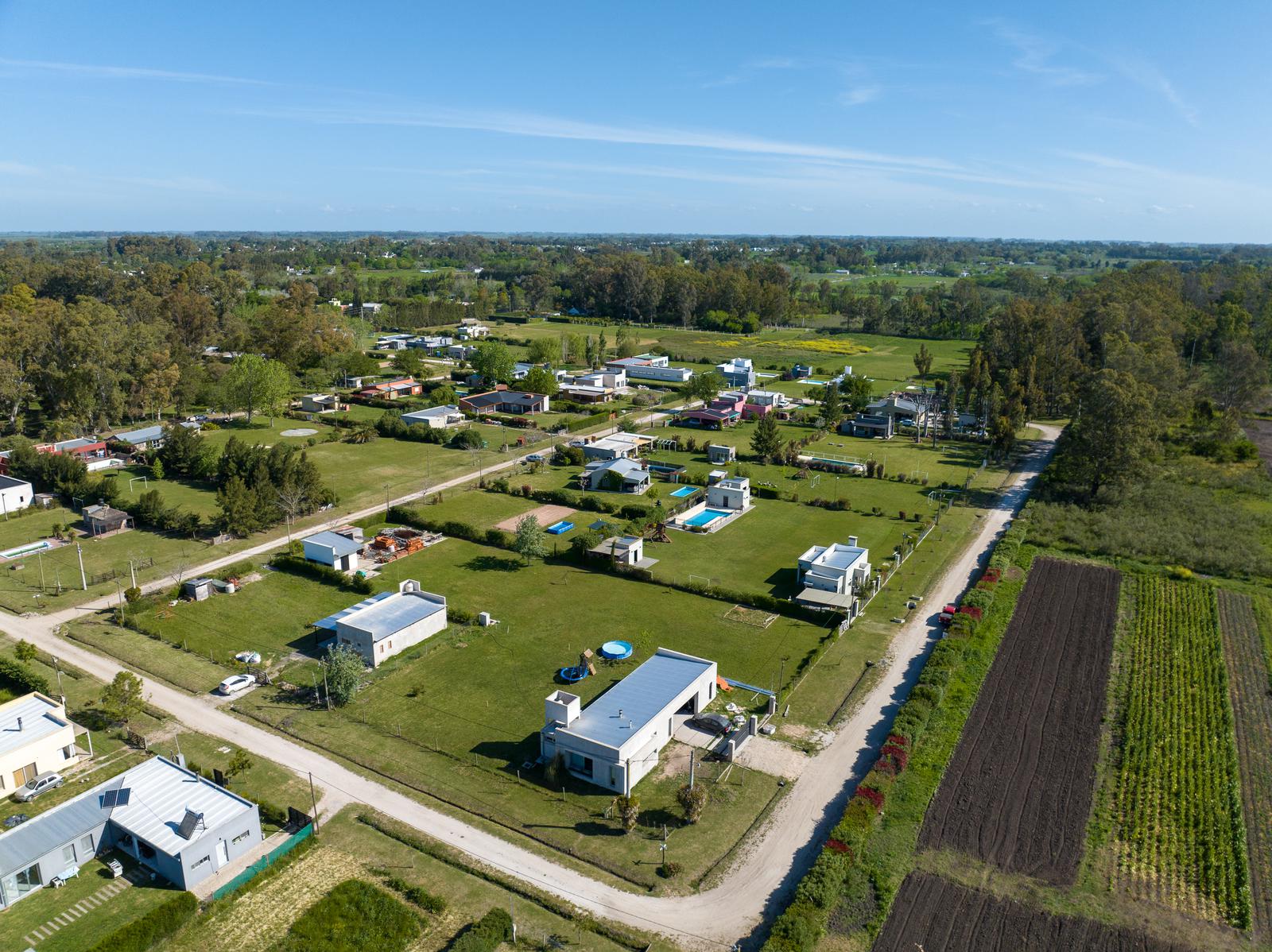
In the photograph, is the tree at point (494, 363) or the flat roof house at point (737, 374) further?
the flat roof house at point (737, 374)

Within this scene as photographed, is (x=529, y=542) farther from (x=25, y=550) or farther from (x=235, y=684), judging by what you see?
(x=25, y=550)

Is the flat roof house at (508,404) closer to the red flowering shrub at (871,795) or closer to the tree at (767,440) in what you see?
the tree at (767,440)

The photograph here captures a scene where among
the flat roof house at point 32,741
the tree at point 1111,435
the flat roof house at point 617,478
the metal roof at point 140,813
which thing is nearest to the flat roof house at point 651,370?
the flat roof house at point 617,478

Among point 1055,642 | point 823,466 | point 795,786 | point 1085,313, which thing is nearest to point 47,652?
point 795,786

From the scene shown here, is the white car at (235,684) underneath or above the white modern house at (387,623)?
underneath

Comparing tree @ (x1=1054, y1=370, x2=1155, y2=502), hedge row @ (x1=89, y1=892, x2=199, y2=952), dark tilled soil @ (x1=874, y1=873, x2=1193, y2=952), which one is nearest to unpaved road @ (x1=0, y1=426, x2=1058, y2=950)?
dark tilled soil @ (x1=874, y1=873, x2=1193, y2=952)

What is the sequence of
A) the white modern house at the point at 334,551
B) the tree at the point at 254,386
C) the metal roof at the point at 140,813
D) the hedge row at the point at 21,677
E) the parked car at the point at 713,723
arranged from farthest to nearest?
the tree at the point at 254,386 → the white modern house at the point at 334,551 → the hedge row at the point at 21,677 → the parked car at the point at 713,723 → the metal roof at the point at 140,813

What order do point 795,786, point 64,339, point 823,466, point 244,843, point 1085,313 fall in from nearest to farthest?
1. point 244,843
2. point 795,786
3. point 823,466
4. point 64,339
5. point 1085,313

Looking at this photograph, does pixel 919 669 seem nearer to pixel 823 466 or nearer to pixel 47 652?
pixel 823 466
